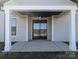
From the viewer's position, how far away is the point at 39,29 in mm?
26641

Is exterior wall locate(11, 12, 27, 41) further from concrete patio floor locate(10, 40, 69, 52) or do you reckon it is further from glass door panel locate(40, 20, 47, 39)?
concrete patio floor locate(10, 40, 69, 52)

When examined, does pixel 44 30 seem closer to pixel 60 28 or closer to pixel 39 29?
pixel 39 29

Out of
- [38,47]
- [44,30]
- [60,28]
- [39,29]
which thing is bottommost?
[38,47]

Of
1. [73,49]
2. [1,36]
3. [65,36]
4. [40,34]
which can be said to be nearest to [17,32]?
[1,36]

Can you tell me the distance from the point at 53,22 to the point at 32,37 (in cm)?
349

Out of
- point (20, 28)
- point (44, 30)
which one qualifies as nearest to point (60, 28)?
point (44, 30)

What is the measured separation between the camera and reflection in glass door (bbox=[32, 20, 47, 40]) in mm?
26250

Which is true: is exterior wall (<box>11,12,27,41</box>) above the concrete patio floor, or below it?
above

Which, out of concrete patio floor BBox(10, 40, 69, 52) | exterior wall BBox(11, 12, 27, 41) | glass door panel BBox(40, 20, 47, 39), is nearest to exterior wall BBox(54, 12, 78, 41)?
glass door panel BBox(40, 20, 47, 39)

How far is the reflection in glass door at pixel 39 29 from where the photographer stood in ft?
86.1

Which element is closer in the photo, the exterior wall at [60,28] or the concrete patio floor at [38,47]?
the concrete patio floor at [38,47]

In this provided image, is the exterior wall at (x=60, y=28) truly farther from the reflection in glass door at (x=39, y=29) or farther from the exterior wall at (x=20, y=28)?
the exterior wall at (x=20, y=28)

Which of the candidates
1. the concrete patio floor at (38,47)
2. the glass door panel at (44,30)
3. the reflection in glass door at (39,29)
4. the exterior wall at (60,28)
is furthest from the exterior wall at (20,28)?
the concrete patio floor at (38,47)

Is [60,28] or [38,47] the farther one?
[60,28]
